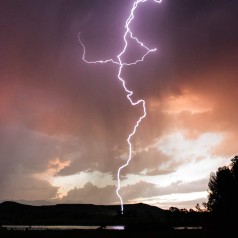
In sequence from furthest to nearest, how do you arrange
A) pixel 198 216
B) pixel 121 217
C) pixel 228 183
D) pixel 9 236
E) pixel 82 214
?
pixel 82 214, pixel 121 217, pixel 198 216, pixel 228 183, pixel 9 236

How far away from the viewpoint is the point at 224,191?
69812 mm

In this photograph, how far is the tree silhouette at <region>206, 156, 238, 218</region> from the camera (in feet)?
215

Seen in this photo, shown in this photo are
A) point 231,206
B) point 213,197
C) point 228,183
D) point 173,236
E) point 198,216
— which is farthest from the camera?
point 198,216

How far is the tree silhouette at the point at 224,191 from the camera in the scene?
65500mm

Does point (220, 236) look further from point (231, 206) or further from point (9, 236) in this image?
point (231, 206)

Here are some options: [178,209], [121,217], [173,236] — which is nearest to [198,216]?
[178,209]

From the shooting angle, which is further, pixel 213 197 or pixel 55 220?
pixel 55 220

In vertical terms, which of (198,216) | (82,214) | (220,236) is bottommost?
(220,236)

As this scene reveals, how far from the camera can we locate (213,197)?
75.9 meters

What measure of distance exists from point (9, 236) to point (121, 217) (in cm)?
10813

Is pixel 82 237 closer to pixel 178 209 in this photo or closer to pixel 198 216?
pixel 198 216

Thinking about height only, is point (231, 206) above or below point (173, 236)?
above

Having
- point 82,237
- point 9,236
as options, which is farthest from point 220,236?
point 9,236

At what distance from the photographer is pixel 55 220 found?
173 meters
